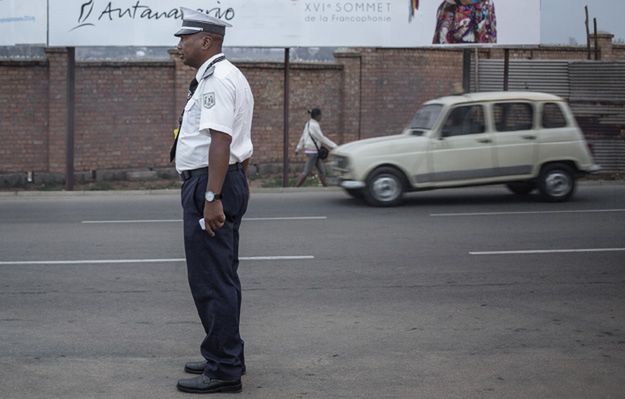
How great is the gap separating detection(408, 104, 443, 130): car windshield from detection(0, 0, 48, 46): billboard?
7.57 meters

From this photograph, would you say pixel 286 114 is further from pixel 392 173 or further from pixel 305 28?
pixel 392 173

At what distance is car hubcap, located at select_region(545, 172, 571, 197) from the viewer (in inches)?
652

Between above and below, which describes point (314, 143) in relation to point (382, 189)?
above

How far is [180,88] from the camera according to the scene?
22.4 meters

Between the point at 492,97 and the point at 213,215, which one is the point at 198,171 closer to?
the point at 213,215

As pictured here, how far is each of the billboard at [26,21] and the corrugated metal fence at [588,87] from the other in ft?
29.9

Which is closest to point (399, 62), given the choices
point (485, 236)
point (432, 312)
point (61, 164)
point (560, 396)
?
point (61, 164)

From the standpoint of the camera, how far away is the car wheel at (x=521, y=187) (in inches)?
681

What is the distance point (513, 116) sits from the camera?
16500 millimetres

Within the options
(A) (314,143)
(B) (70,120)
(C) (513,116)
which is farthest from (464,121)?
(B) (70,120)

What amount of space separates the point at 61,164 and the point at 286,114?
185 inches

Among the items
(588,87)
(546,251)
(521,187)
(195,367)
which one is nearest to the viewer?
(195,367)

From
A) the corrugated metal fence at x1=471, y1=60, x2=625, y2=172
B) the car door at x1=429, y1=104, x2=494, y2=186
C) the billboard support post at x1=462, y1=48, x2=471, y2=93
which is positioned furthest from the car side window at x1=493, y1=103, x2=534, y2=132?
the corrugated metal fence at x1=471, y1=60, x2=625, y2=172

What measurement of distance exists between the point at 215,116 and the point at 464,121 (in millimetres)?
11307
